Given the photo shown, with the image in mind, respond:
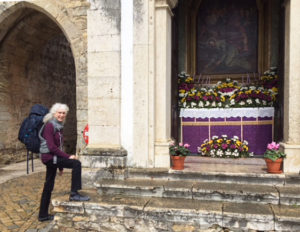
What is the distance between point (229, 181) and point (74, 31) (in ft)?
14.5

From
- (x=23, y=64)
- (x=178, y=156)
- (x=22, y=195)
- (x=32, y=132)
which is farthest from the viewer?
(x=23, y=64)

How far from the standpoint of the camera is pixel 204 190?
A: 12.3 ft

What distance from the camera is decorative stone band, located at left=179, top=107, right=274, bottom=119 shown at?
570 centimetres

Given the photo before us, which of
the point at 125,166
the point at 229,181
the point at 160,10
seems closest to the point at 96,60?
the point at 160,10

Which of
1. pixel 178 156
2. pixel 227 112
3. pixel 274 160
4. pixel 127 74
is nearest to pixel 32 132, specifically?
pixel 127 74

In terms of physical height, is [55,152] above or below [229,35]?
below

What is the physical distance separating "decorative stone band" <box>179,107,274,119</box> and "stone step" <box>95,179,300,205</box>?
7.28 ft

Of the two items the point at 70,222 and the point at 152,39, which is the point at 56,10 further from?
the point at 70,222

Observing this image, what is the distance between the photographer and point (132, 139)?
4.53m

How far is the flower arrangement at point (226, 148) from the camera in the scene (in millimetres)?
5672

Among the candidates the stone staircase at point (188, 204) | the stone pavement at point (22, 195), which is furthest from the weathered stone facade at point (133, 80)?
the stone pavement at point (22, 195)

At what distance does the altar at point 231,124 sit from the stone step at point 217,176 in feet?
6.41

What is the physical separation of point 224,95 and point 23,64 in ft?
20.4

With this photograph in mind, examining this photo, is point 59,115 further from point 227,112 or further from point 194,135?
point 227,112
